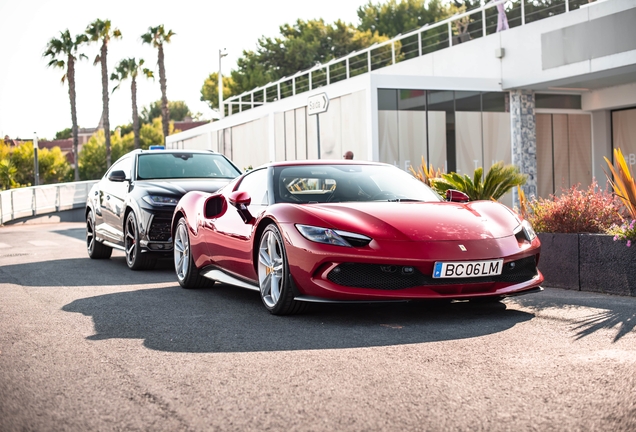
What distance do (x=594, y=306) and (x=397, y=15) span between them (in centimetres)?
6815

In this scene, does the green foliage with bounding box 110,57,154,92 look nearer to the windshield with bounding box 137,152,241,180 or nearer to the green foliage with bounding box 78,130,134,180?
the green foliage with bounding box 78,130,134,180

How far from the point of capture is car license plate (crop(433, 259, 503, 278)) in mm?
6090

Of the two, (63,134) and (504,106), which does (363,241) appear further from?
(63,134)

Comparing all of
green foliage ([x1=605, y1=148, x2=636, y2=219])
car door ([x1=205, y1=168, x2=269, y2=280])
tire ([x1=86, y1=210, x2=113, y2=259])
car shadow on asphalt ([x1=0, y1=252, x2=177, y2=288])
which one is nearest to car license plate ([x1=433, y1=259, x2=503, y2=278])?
car door ([x1=205, y1=168, x2=269, y2=280])

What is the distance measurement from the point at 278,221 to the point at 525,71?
17.8m

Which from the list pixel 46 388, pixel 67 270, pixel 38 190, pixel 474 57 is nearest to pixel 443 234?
pixel 46 388

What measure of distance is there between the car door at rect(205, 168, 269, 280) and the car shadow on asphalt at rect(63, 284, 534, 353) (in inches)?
14.3

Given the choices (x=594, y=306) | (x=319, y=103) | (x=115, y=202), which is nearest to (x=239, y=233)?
(x=594, y=306)

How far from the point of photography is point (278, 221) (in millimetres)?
6621

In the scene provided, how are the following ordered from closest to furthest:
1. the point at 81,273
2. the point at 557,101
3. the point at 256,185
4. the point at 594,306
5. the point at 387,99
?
A: the point at 594,306
the point at 256,185
the point at 81,273
the point at 387,99
the point at 557,101

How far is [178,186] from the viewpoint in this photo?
1127 cm

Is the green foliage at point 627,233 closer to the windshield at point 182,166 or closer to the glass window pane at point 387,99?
the windshield at point 182,166

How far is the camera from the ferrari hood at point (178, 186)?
11.0m

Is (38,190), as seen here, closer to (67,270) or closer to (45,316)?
(67,270)
